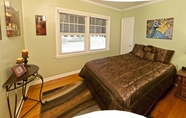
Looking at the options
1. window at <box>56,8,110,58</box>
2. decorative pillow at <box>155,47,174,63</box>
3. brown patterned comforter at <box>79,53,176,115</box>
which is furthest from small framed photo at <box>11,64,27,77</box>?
decorative pillow at <box>155,47,174,63</box>

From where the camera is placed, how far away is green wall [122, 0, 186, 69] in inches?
111

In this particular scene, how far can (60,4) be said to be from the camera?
303cm

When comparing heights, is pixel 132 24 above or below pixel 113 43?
above

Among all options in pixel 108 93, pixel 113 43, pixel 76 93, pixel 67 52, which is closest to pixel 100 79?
pixel 108 93

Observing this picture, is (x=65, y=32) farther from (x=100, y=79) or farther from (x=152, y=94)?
(x=152, y=94)

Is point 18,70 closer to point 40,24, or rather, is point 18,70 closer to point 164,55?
point 40,24

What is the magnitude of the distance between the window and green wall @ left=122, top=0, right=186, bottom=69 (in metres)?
1.32

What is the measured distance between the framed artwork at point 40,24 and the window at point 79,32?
0.36m

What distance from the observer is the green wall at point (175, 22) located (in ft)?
9.29

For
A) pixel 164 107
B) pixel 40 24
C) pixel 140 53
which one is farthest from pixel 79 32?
pixel 164 107

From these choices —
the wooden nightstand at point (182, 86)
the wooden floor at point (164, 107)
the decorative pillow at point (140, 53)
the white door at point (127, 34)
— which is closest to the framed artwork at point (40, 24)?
the wooden floor at point (164, 107)

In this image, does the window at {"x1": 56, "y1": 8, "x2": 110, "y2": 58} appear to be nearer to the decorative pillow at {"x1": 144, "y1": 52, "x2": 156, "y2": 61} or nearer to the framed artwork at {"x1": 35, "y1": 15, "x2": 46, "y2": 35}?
the framed artwork at {"x1": 35, "y1": 15, "x2": 46, "y2": 35}

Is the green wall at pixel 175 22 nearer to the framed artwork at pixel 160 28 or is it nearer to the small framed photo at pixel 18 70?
the framed artwork at pixel 160 28

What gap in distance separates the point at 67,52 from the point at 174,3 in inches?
132
